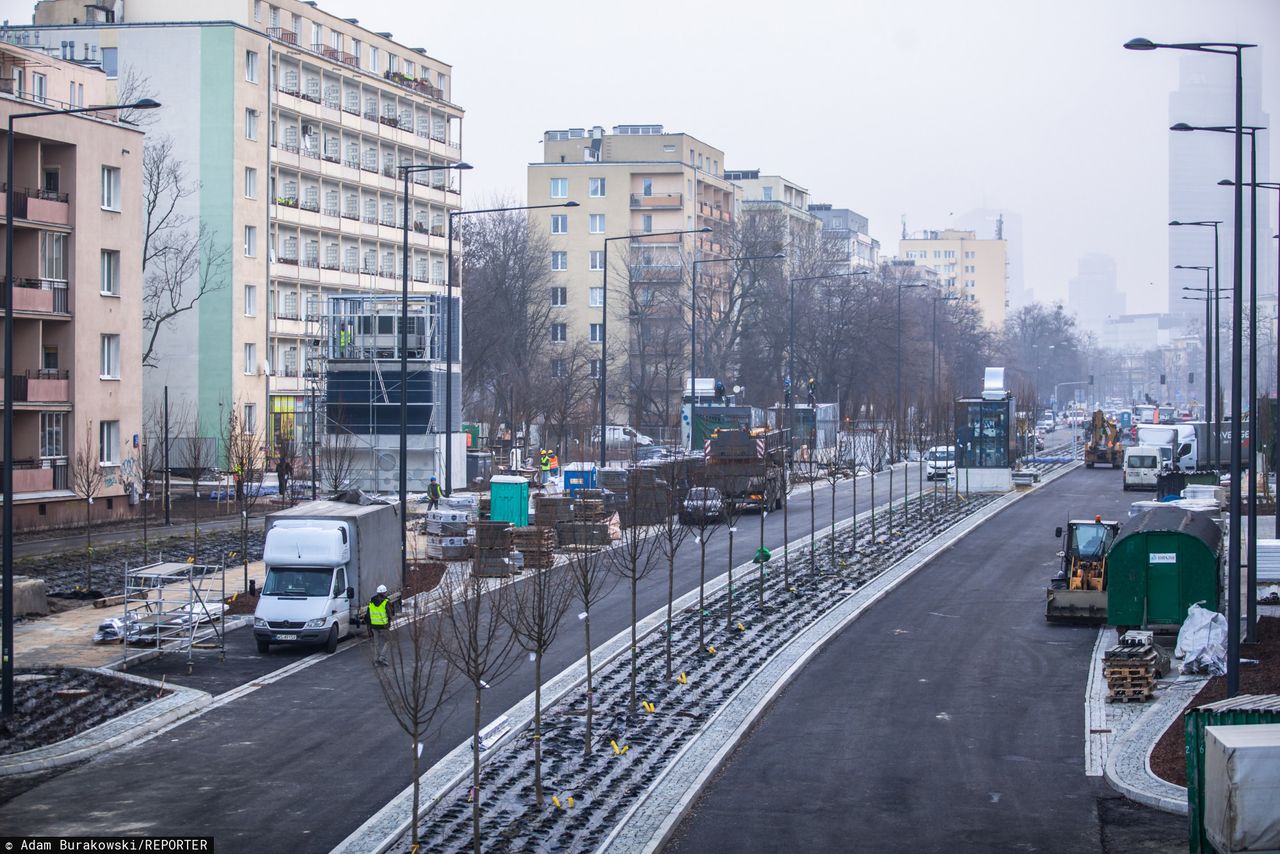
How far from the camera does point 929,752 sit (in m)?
18.7

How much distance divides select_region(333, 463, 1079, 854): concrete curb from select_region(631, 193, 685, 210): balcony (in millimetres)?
77515

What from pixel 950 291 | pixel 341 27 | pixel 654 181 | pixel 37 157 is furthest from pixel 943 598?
pixel 950 291

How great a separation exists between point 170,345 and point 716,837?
5472 centimetres

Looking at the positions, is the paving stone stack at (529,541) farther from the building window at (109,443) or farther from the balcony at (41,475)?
the building window at (109,443)

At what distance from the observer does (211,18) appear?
66625mm

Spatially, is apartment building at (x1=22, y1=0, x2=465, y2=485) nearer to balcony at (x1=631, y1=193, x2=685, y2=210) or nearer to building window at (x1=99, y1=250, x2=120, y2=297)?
building window at (x1=99, y1=250, x2=120, y2=297)

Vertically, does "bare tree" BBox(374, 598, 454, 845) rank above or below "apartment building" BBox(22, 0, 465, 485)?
below

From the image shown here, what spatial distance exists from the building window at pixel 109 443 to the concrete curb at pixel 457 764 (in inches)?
991

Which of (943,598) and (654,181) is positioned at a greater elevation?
(654,181)

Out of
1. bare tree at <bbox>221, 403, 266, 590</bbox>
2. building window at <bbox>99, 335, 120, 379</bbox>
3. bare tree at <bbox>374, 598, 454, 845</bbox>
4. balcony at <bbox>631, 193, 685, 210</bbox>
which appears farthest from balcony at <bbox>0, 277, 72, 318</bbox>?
balcony at <bbox>631, 193, 685, 210</bbox>

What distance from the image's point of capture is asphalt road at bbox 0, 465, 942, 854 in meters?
15.5

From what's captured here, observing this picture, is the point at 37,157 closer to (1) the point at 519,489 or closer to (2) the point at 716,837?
(1) the point at 519,489

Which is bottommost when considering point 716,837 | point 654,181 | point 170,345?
point 716,837

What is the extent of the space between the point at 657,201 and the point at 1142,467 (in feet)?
173
